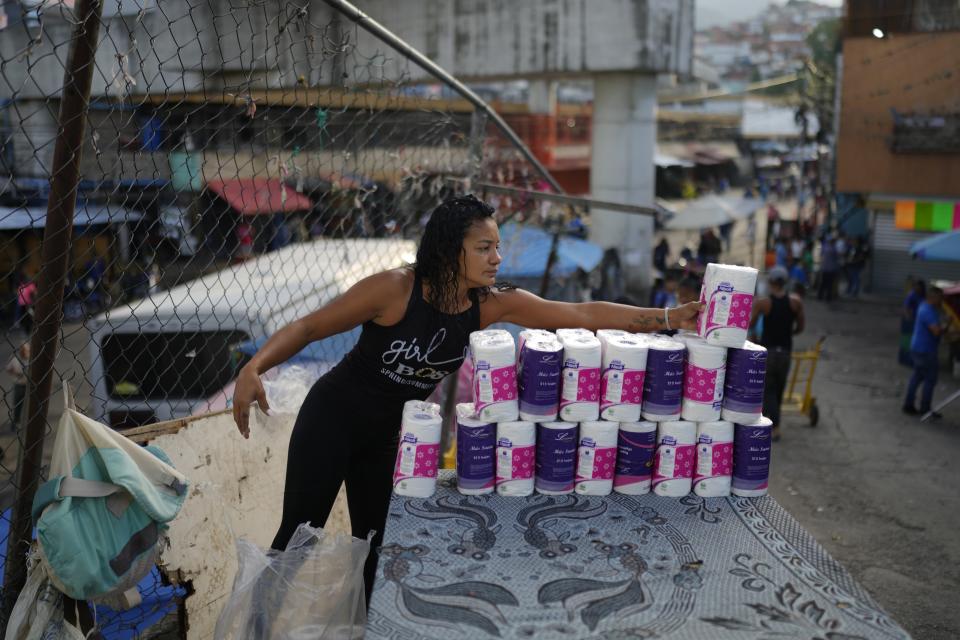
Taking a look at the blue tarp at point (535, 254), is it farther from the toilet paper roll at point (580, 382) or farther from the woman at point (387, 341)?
the toilet paper roll at point (580, 382)

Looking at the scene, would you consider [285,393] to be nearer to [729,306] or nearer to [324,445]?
[324,445]

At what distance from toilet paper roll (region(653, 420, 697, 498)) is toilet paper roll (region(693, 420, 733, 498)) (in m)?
0.03

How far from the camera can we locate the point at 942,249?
13156 millimetres

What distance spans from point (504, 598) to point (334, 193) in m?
3.72

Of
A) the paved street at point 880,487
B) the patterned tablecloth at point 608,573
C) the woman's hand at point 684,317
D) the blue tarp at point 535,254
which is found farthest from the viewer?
the blue tarp at point 535,254

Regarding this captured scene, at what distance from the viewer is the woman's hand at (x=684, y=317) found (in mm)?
3488

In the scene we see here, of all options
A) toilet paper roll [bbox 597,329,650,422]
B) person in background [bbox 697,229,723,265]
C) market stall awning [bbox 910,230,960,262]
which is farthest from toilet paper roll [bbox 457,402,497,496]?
person in background [bbox 697,229,723,265]

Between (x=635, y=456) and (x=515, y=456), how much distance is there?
483mm

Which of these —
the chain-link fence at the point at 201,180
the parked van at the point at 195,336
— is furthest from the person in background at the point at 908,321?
the parked van at the point at 195,336

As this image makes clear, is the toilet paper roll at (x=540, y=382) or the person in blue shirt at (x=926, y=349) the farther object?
the person in blue shirt at (x=926, y=349)

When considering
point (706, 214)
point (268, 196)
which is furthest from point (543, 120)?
point (268, 196)

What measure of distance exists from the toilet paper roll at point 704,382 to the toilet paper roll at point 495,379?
710 mm

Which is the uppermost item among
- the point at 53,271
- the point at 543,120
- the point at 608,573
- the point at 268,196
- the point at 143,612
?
the point at 543,120

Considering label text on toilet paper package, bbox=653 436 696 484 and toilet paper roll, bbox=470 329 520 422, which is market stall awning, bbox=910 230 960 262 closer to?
label text on toilet paper package, bbox=653 436 696 484
